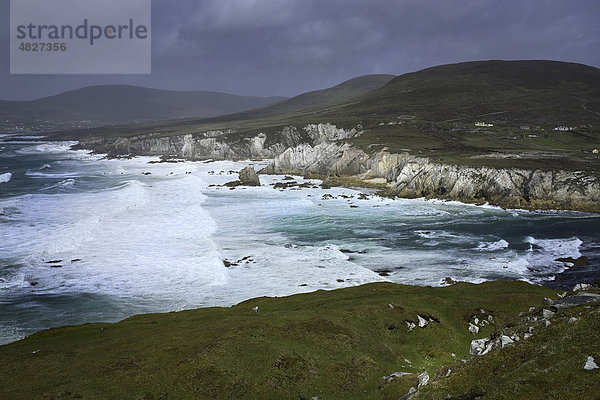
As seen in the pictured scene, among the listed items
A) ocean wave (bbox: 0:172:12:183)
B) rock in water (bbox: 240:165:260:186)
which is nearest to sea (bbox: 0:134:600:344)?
rock in water (bbox: 240:165:260:186)

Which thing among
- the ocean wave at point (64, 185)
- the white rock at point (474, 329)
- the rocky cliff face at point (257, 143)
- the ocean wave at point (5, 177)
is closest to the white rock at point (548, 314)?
the white rock at point (474, 329)

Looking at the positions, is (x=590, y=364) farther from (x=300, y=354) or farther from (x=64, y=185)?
(x=64, y=185)

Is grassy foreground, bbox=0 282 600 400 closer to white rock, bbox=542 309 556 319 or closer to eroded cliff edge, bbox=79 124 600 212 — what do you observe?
white rock, bbox=542 309 556 319

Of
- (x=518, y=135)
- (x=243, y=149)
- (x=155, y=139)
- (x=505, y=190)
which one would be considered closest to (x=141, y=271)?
(x=505, y=190)

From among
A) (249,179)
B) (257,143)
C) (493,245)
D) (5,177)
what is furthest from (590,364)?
(257,143)

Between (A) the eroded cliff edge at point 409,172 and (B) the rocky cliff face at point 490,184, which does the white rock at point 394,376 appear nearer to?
(A) the eroded cliff edge at point 409,172

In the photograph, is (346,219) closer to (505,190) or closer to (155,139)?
(505,190)
